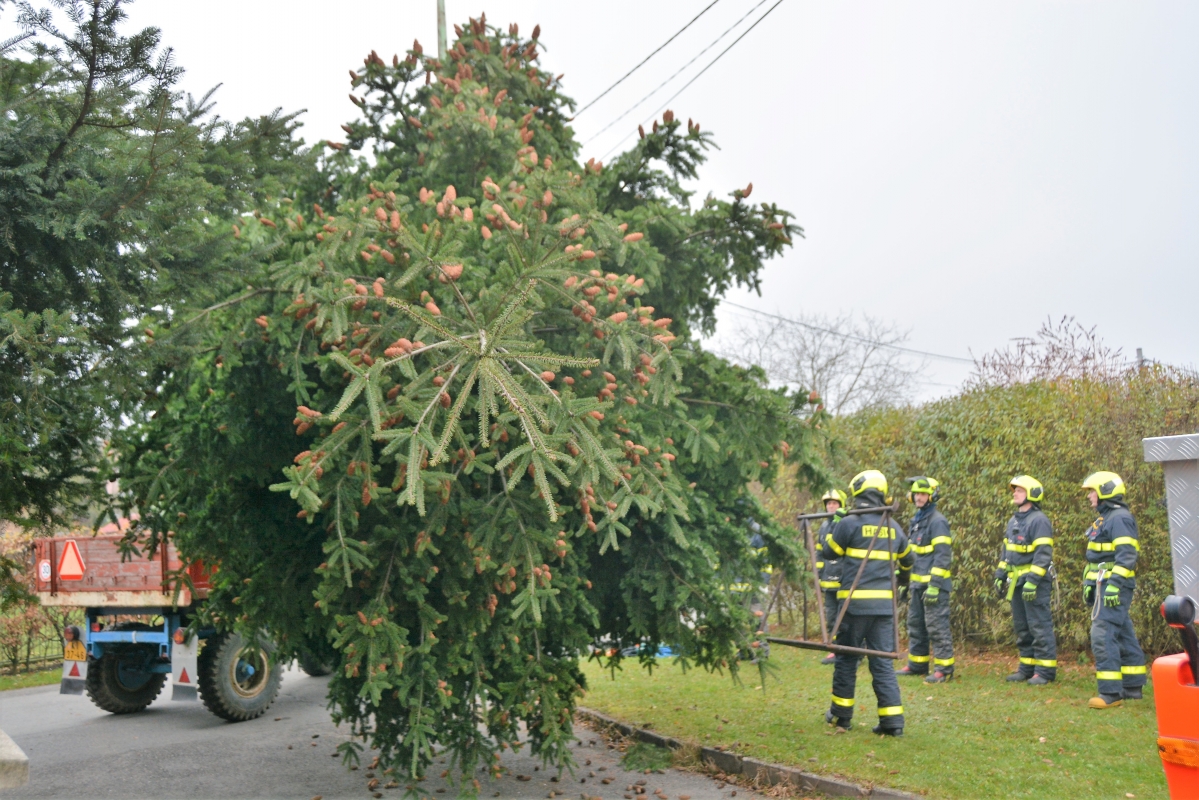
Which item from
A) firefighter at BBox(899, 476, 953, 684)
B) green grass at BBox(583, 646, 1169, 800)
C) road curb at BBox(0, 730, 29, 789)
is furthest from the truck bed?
firefighter at BBox(899, 476, 953, 684)

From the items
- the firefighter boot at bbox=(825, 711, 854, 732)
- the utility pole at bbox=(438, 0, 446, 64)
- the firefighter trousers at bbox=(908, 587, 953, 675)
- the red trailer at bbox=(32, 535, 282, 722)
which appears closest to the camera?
the firefighter boot at bbox=(825, 711, 854, 732)

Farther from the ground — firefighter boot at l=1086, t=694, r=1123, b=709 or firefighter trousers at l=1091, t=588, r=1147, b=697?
firefighter trousers at l=1091, t=588, r=1147, b=697

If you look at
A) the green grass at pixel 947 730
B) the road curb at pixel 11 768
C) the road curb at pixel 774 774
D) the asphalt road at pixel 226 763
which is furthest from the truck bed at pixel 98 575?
the road curb at pixel 11 768

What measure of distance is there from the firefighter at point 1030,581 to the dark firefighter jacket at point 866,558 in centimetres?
189

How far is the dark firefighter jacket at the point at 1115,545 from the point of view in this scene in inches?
307

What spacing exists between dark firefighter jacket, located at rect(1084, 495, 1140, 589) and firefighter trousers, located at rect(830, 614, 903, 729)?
86.3 inches

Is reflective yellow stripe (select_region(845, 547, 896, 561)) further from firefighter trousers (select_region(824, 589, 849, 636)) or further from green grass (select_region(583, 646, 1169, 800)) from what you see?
firefighter trousers (select_region(824, 589, 849, 636))

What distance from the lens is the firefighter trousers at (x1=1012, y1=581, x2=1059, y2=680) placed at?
340 inches

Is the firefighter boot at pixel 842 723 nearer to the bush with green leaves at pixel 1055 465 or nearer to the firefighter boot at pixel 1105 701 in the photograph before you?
the firefighter boot at pixel 1105 701

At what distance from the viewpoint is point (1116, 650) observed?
7.52 metres

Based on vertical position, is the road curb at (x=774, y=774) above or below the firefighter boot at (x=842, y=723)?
below

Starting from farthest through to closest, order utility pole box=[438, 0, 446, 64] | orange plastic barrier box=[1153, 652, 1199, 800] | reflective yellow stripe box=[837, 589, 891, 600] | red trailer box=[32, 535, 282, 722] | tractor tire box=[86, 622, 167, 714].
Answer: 1. utility pole box=[438, 0, 446, 64]
2. tractor tire box=[86, 622, 167, 714]
3. red trailer box=[32, 535, 282, 722]
4. reflective yellow stripe box=[837, 589, 891, 600]
5. orange plastic barrier box=[1153, 652, 1199, 800]

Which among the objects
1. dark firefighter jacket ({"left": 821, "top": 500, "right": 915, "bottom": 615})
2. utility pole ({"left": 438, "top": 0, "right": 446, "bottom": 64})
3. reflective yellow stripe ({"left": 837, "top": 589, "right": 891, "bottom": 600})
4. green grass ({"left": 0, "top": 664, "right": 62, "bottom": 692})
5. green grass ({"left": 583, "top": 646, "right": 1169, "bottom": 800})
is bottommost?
green grass ({"left": 0, "top": 664, "right": 62, "bottom": 692})

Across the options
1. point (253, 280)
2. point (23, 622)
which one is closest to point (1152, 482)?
point (253, 280)
